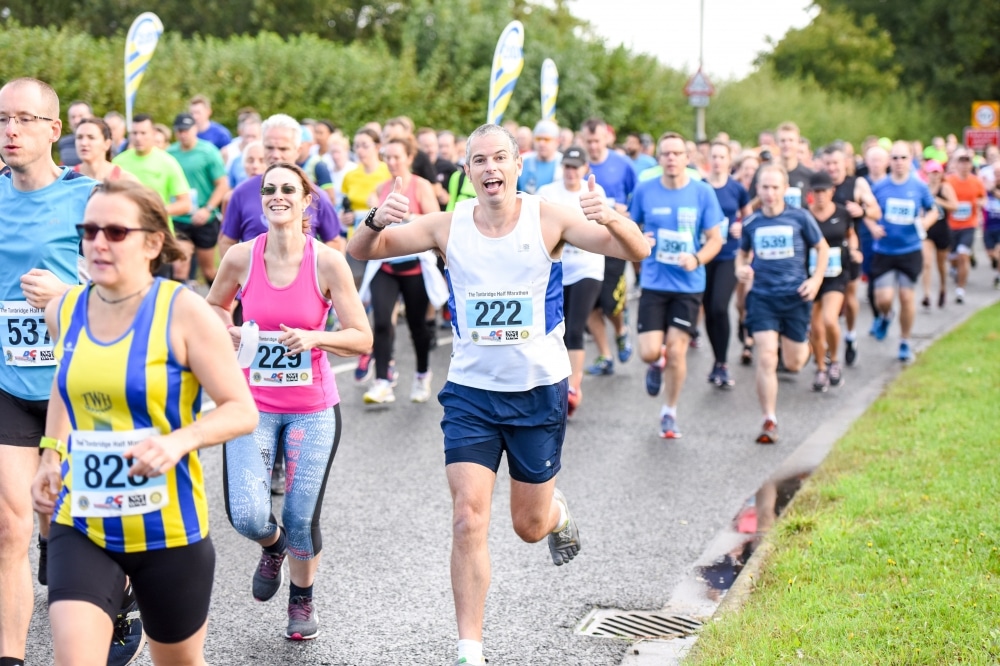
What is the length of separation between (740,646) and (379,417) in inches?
219

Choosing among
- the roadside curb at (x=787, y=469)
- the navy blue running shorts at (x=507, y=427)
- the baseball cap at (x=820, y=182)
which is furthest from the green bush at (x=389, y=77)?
the navy blue running shorts at (x=507, y=427)

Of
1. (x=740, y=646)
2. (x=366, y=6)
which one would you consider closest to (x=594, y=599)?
(x=740, y=646)

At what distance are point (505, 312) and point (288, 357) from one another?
939 mm

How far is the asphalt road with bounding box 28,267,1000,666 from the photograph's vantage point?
17.4ft

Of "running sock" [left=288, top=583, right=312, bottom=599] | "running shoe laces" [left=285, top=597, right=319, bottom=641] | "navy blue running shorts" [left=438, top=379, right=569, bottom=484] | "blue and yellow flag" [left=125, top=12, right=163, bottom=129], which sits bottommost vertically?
"running shoe laces" [left=285, top=597, right=319, bottom=641]

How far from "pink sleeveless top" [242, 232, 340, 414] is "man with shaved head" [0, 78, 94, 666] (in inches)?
31.1

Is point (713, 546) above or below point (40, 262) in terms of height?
below

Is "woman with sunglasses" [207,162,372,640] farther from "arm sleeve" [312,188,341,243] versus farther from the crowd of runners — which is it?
"arm sleeve" [312,188,341,243]

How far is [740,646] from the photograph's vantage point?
4.89 metres

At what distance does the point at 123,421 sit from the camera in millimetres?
3570

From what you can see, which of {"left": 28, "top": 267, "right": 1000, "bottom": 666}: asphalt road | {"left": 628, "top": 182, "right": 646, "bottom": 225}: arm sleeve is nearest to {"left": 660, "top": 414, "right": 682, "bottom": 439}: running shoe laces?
{"left": 28, "top": 267, "right": 1000, "bottom": 666}: asphalt road

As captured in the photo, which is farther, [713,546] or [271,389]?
[713,546]

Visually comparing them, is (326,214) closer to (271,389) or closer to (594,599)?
(271,389)

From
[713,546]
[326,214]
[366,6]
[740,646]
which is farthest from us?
[366,6]
